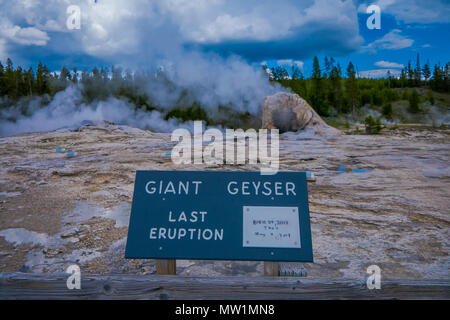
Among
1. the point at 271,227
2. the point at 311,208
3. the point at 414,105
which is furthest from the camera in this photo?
the point at 414,105

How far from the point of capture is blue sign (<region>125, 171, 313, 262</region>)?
2100 mm

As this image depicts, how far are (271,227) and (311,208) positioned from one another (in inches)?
120

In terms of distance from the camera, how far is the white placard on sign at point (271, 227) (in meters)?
2.11

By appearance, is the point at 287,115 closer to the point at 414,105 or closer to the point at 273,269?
the point at 273,269

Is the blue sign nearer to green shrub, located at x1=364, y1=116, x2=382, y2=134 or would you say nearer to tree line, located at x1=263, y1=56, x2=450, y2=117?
green shrub, located at x1=364, y1=116, x2=382, y2=134

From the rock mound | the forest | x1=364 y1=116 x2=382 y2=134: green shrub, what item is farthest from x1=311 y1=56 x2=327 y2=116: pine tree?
the rock mound

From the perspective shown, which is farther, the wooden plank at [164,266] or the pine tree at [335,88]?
the pine tree at [335,88]

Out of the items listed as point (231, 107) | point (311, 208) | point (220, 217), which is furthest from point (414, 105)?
point (220, 217)

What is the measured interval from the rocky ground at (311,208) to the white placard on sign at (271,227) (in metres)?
1.07

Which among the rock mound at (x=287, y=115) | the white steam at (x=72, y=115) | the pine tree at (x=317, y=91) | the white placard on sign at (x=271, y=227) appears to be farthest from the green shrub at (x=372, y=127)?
the pine tree at (x=317, y=91)

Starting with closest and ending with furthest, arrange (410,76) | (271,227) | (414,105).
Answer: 1. (271,227)
2. (414,105)
3. (410,76)

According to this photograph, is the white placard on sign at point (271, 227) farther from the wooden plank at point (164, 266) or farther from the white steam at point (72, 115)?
the white steam at point (72, 115)

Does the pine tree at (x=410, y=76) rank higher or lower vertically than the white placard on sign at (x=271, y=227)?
higher

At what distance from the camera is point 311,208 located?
5020mm
